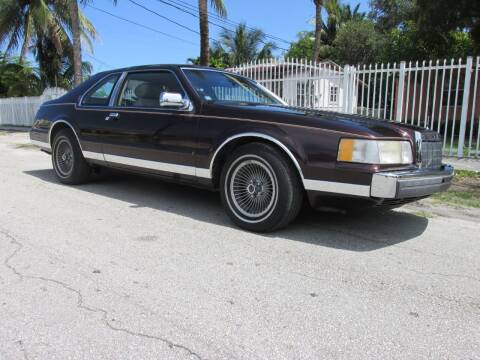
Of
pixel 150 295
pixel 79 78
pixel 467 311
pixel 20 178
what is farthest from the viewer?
pixel 79 78

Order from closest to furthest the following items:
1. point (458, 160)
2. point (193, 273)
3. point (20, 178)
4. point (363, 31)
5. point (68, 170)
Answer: point (193, 273) → point (68, 170) → point (20, 178) → point (458, 160) → point (363, 31)

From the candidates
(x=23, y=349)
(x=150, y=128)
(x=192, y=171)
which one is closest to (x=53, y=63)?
(x=150, y=128)

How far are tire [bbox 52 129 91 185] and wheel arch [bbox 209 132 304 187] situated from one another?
Result: 2.56 metres

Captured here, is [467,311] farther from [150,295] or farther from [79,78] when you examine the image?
[79,78]

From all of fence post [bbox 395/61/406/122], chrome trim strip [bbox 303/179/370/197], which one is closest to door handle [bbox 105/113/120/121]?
chrome trim strip [bbox 303/179/370/197]

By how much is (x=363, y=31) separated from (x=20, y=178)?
3218 cm

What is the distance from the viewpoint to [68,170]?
6410 millimetres

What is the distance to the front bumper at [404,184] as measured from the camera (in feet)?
11.5

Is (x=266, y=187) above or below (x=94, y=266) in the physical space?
above

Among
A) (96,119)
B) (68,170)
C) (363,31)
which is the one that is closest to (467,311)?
(96,119)

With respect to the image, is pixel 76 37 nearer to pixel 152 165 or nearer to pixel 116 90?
pixel 116 90

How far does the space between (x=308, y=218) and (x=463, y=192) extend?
9.54 feet

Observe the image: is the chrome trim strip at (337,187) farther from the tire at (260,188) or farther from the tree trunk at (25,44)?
the tree trunk at (25,44)

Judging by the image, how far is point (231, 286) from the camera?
3.06m
